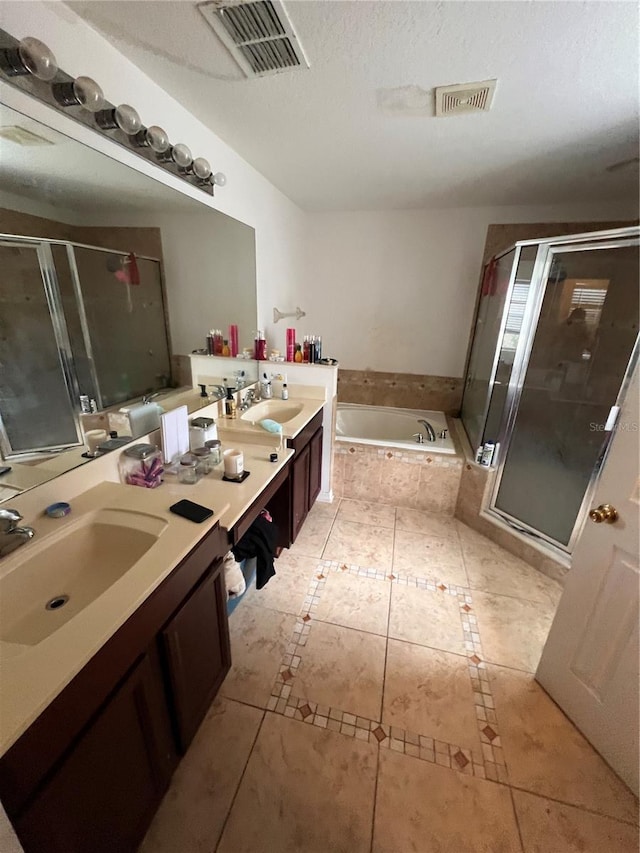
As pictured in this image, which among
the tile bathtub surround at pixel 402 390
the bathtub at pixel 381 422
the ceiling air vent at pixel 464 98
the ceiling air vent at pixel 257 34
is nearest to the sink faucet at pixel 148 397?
the ceiling air vent at pixel 257 34

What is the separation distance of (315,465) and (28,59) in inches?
79.7

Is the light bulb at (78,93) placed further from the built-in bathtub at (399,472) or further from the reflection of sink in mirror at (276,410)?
the built-in bathtub at (399,472)

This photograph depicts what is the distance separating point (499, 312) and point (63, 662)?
2.80 m

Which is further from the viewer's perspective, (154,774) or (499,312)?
(499,312)

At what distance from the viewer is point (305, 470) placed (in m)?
2.08

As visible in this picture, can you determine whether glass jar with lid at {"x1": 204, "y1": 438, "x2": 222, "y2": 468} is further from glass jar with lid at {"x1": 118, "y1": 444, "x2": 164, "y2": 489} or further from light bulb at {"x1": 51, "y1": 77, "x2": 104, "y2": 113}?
light bulb at {"x1": 51, "y1": 77, "x2": 104, "y2": 113}

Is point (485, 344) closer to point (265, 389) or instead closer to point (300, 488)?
point (265, 389)

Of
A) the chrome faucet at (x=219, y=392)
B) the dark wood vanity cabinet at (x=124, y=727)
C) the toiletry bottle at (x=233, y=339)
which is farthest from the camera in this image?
the toiletry bottle at (x=233, y=339)

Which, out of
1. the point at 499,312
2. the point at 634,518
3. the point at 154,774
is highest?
the point at 499,312

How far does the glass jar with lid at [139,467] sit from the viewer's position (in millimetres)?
1292

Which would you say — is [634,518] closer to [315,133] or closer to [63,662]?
[63,662]

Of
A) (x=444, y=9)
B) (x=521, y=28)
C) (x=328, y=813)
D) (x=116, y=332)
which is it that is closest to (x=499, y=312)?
(x=521, y=28)

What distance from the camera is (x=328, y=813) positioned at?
1.05m

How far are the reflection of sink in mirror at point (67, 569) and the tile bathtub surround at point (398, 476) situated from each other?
177 cm
